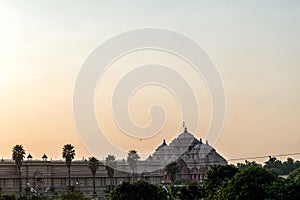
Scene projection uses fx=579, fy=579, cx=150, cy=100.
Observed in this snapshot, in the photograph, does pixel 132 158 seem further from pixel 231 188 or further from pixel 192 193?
pixel 231 188

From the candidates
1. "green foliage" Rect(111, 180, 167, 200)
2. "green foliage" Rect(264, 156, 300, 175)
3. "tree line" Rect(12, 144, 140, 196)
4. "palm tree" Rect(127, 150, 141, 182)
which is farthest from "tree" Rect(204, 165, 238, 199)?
"green foliage" Rect(264, 156, 300, 175)

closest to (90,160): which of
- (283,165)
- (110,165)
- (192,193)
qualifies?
(110,165)

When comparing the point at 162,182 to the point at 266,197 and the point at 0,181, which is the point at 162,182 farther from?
the point at 266,197

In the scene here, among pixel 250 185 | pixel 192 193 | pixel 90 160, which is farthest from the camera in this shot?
pixel 90 160

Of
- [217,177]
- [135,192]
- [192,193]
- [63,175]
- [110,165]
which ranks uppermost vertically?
[110,165]

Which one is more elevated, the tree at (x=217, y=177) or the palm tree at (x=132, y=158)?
the palm tree at (x=132, y=158)

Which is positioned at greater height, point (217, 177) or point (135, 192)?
point (217, 177)

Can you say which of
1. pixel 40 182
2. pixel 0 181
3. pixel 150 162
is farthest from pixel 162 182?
pixel 0 181

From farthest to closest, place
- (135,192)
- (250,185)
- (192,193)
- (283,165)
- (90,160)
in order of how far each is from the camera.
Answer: (283,165)
(90,160)
(192,193)
(135,192)
(250,185)

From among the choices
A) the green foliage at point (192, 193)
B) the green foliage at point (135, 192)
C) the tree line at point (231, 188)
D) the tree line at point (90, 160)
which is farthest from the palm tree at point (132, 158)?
the green foliage at point (135, 192)

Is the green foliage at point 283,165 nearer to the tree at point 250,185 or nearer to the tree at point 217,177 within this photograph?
the tree at point 217,177

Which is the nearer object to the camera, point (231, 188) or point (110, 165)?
point (231, 188)

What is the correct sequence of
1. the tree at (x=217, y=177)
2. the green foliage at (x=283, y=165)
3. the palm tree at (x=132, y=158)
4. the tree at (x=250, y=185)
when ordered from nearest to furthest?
the tree at (x=250, y=185)
the tree at (x=217, y=177)
the palm tree at (x=132, y=158)
the green foliage at (x=283, y=165)

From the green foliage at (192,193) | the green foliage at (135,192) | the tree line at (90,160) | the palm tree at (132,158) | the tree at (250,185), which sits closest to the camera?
the tree at (250,185)
